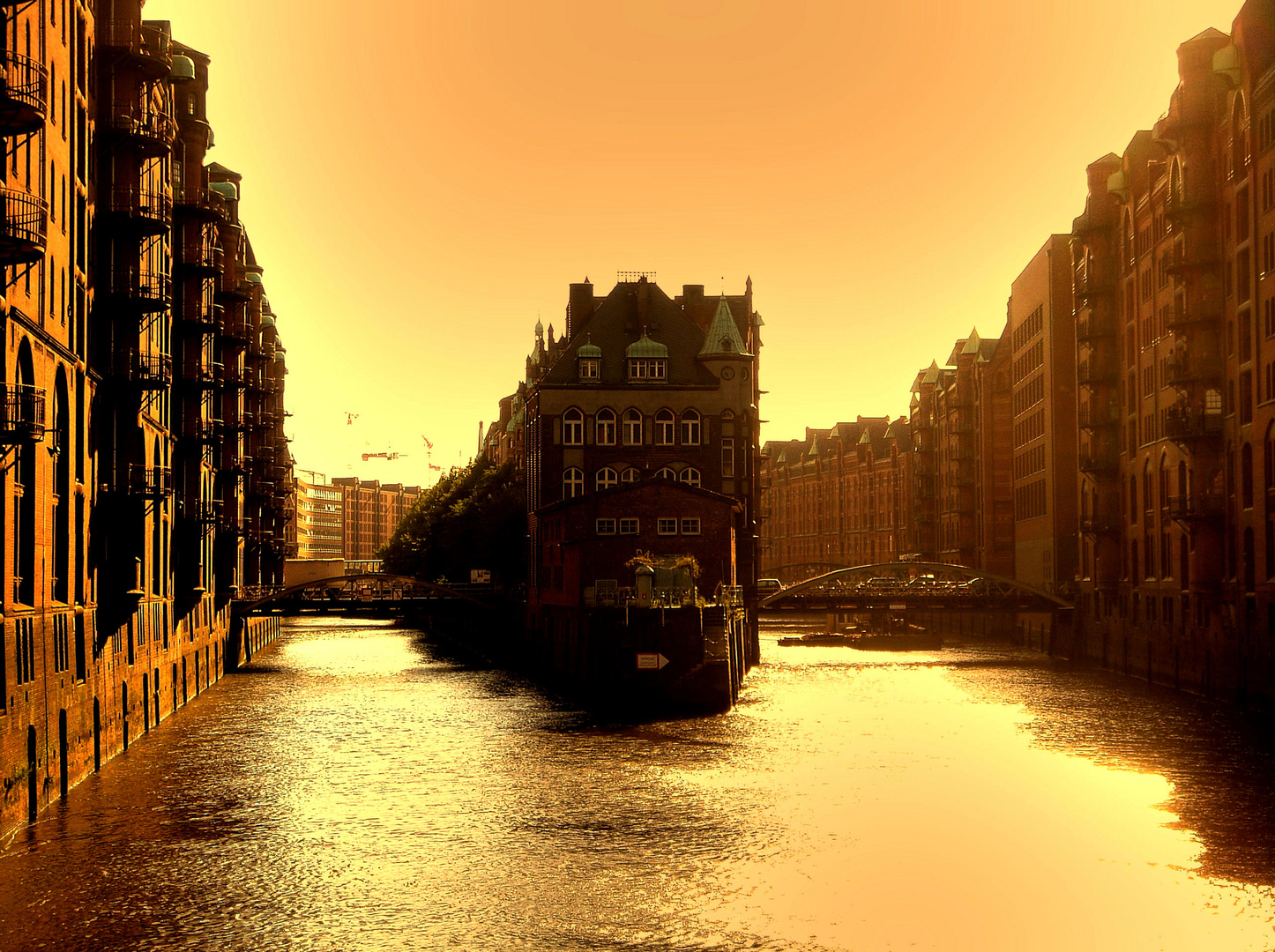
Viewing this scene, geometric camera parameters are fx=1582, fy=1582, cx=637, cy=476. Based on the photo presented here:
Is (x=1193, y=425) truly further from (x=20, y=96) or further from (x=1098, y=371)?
(x=20, y=96)

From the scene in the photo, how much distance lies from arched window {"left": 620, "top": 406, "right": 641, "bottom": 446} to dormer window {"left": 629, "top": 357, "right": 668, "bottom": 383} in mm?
2080

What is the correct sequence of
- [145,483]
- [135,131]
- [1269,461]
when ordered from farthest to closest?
[1269,461] → [145,483] → [135,131]

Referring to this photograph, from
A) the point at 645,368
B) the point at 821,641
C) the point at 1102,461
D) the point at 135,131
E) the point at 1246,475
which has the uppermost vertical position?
the point at 135,131

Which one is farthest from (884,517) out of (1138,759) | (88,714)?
(88,714)

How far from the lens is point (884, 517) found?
17362 cm

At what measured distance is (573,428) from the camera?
8894 centimetres

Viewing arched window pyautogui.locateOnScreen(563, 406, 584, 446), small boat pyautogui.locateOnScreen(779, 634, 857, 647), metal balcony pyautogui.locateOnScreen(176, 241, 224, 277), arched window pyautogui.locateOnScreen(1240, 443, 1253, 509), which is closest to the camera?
metal balcony pyautogui.locateOnScreen(176, 241, 224, 277)

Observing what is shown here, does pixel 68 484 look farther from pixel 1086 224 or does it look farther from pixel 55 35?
pixel 1086 224

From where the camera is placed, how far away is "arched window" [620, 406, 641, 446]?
8888 cm

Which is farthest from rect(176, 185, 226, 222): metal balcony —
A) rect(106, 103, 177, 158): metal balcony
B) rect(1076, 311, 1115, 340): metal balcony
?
rect(1076, 311, 1115, 340): metal balcony

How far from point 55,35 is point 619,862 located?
23827 mm

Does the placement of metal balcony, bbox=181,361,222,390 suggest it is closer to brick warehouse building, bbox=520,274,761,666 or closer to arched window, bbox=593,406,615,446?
brick warehouse building, bbox=520,274,761,666

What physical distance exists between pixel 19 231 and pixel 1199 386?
169 feet

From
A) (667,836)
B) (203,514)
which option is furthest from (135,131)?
(667,836)
